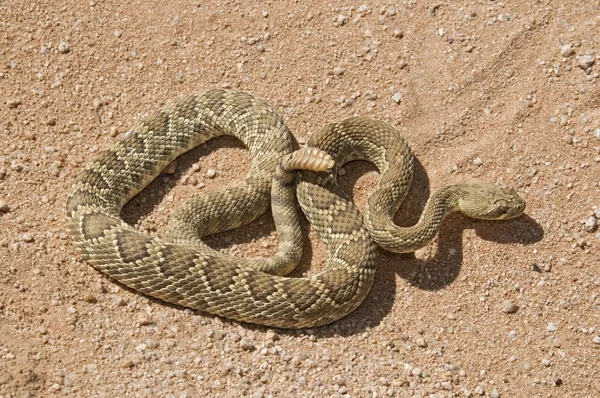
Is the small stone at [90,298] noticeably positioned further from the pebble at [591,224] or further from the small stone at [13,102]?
the pebble at [591,224]

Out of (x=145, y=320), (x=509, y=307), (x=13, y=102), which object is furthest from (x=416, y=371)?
(x=13, y=102)

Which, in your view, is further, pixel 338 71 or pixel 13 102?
pixel 338 71

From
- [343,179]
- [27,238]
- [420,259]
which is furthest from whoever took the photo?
[343,179]


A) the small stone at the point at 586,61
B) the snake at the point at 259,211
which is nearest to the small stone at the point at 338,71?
the snake at the point at 259,211

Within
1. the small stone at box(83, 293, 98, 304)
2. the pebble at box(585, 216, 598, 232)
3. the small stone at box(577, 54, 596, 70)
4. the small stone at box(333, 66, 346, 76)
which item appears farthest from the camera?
the small stone at box(333, 66, 346, 76)

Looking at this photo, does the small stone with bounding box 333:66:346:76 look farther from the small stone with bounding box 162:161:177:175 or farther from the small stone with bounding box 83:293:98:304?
the small stone with bounding box 83:293:98:304

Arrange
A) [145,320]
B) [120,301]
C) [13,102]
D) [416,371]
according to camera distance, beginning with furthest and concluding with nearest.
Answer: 1. [13,102]
2. [120,301]
3. [145,320]
4. [416,371]

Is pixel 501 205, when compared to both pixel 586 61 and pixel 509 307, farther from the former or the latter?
pixel 586 61

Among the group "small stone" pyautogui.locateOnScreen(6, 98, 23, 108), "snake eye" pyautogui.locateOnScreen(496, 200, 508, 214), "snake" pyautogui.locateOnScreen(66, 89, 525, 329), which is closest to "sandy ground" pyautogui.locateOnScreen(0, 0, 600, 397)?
"small stone" pyautogui.locateOnScreen(6, 98, 23, 108)
